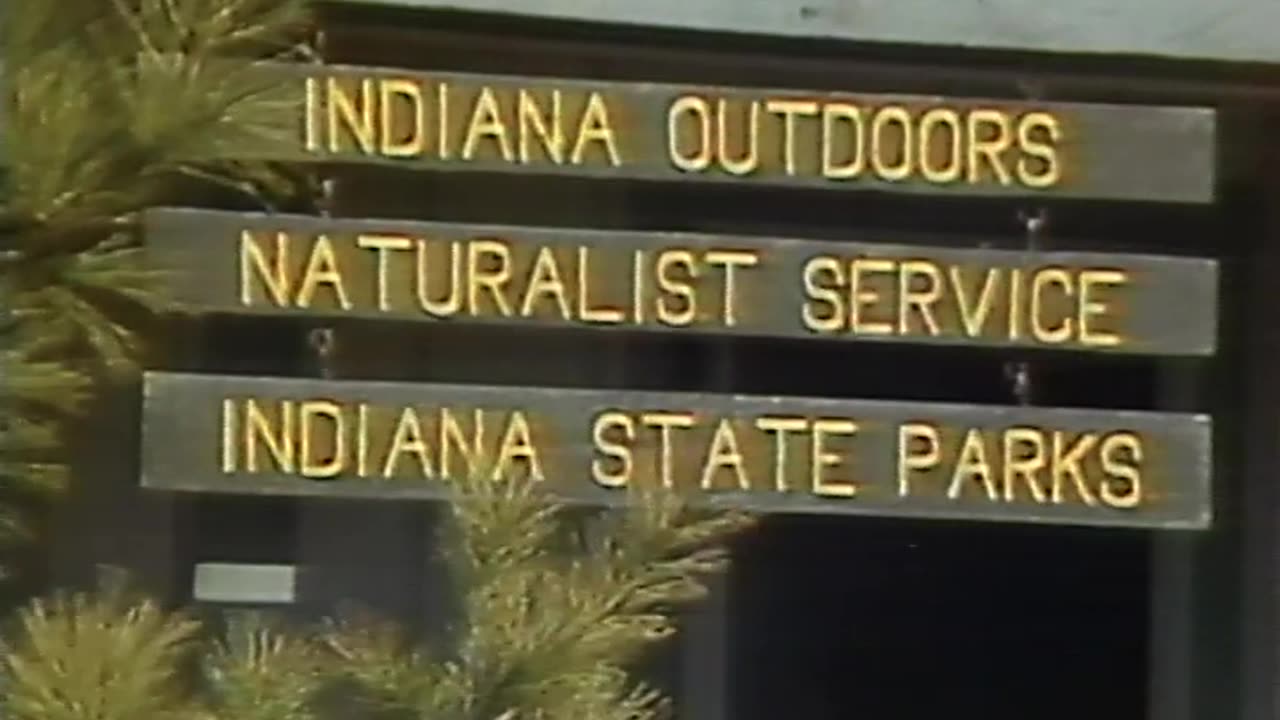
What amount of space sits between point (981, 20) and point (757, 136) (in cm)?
37

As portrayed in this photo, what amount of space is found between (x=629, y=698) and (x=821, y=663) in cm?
173

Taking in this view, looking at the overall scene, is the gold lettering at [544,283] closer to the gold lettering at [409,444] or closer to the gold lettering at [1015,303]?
the gold lettering at [409,444]

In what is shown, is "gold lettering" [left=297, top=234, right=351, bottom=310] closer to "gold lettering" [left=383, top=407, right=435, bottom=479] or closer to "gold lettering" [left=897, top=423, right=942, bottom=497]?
"gold lettering" [left=383, top=407, right=435, bottom=479]

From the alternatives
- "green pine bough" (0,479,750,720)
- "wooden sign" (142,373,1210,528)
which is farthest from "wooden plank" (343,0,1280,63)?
"green pine bough" (0,479,750,720)

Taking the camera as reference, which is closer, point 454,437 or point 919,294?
point 454,437

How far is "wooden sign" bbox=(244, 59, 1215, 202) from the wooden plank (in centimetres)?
10

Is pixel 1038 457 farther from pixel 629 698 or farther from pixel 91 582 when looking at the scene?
pixel 91 582

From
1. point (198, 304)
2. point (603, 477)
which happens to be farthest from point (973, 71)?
point (198, 304)

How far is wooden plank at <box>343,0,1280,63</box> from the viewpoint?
314 centimetres

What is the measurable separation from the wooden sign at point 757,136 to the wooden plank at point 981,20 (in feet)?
0.34

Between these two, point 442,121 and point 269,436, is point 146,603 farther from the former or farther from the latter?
point 442,121

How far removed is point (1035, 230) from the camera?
330cm

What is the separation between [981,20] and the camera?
320 centimetres

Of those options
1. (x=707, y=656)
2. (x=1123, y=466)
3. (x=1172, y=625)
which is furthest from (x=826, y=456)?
(x=1172, y=625)
